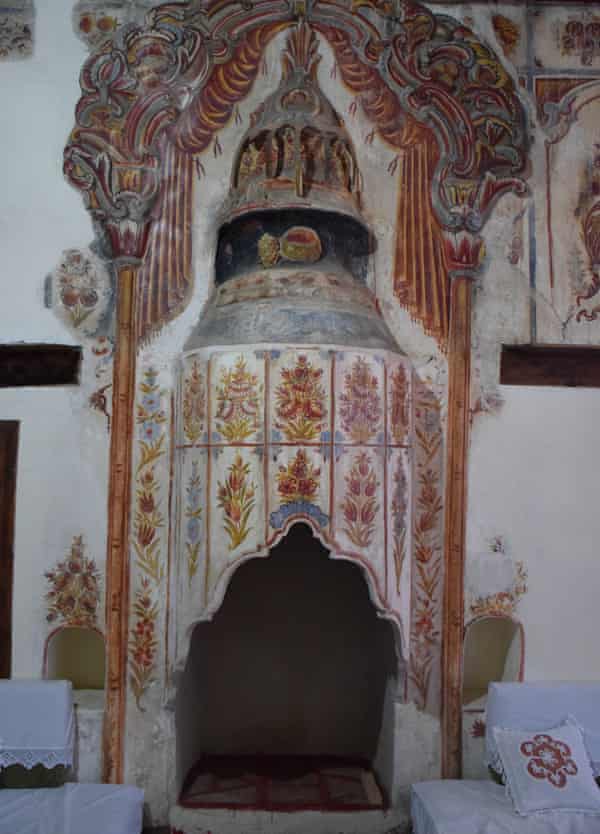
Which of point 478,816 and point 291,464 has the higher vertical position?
point 291,464

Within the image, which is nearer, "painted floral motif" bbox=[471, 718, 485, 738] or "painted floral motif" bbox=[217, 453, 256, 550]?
"painted floral motif" bbox=[217, 453, 256, 550]

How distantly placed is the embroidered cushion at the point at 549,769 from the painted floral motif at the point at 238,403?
2.06 m

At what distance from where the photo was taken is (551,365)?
16.5ft


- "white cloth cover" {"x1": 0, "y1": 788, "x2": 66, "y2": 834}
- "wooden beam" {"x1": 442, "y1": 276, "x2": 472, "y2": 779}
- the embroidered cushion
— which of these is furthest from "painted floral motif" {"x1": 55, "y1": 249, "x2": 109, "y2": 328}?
the embroidered cushion

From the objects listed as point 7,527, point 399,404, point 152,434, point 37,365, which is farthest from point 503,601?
point 37,365

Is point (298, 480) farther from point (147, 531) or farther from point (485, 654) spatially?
point (485, 654)

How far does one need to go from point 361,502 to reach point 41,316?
2095mm

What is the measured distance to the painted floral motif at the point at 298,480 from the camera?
4414 millimetres

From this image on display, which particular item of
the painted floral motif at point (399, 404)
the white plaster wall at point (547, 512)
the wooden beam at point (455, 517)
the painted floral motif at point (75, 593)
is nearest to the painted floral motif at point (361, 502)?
the painted floral motif at point (399, 404)

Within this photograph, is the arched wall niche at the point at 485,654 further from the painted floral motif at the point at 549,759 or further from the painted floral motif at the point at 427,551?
the painted floral motif at the point at 549,759

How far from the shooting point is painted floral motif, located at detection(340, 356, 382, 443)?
14.6ft

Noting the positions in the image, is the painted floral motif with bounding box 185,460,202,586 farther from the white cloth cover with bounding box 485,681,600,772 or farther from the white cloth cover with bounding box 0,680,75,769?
the white cloth cover with bounding box 485,681,600,772

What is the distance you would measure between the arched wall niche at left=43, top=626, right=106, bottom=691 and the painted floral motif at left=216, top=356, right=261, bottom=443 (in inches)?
59.0

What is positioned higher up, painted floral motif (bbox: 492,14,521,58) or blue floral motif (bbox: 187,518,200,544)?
painted floral motif (bbox: 492,14,521,58)
